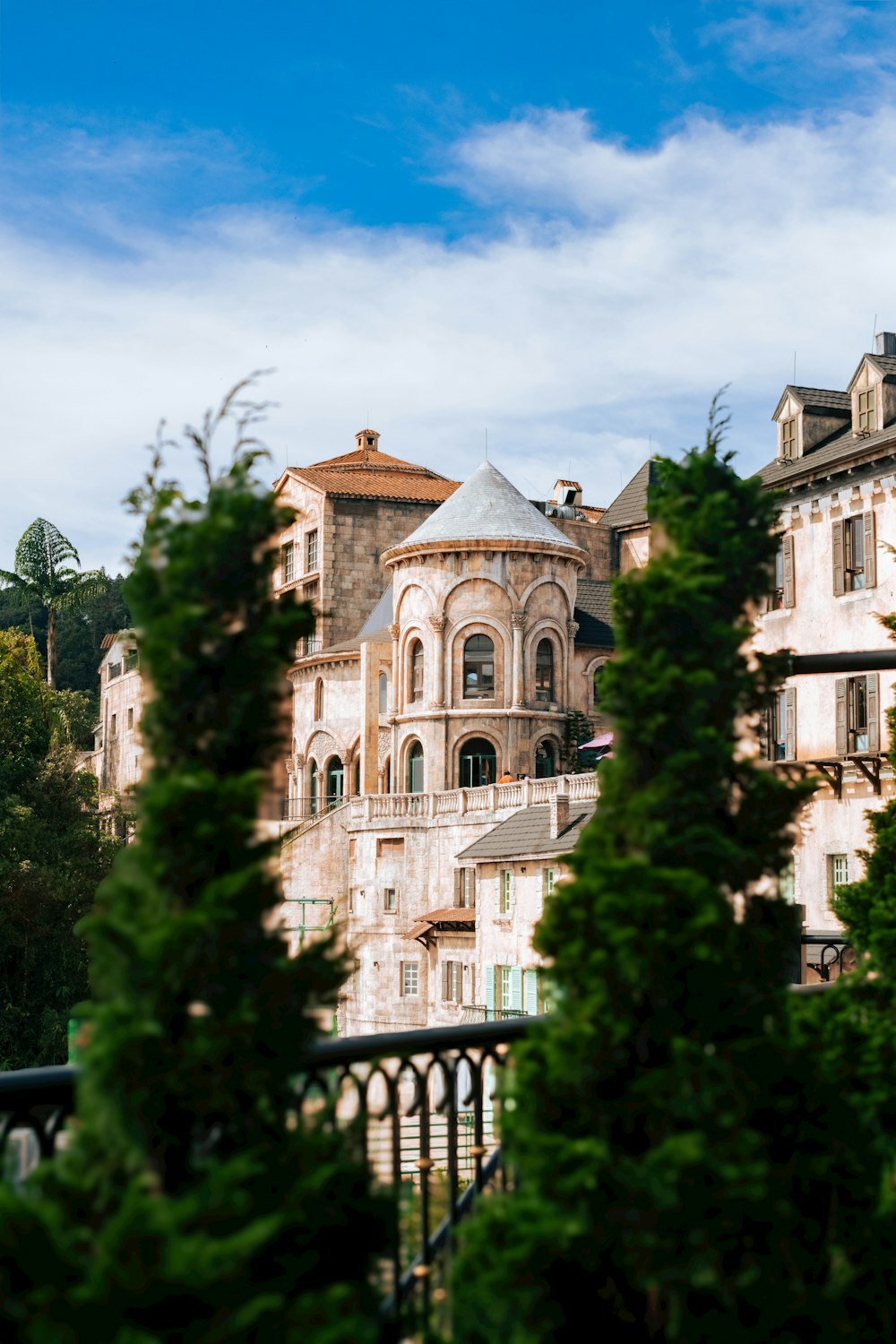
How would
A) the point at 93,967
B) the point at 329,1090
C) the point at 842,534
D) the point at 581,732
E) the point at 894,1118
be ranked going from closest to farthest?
1. the point at 93,967
2. the point at 329,1090
3. the point at 894,1118
4. the point at 842,534
5. the point at 581,732

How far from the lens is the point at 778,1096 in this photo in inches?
181

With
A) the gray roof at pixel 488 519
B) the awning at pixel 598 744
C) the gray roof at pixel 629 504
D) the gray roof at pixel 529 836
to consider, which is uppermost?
the gray roof at pixel 629 504

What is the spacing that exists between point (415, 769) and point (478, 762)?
248cm

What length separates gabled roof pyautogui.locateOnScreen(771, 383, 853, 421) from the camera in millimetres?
37094

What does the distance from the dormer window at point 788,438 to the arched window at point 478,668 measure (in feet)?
57.1

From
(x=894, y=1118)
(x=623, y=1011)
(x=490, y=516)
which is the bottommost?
(x=894, y=1118)

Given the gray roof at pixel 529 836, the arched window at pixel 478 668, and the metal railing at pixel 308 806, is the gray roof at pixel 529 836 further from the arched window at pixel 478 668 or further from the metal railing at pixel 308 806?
the metal railing at pixel 308 806

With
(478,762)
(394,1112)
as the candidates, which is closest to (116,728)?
(478,762)

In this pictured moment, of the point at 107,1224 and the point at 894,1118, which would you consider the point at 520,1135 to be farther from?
the point at 894,1118

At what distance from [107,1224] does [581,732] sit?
165 feet

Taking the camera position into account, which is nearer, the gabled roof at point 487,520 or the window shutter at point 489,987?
the window shutter at point 489,987

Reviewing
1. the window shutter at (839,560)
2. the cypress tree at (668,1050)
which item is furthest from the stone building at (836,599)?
the cypress tree at (668,1050)

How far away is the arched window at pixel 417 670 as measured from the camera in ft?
175

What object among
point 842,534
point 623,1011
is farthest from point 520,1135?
point 842,534
